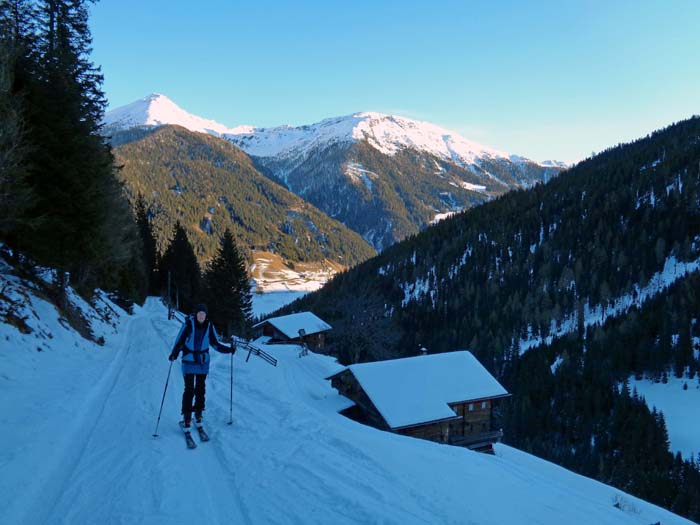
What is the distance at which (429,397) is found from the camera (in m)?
28.8

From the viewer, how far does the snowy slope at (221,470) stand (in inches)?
220

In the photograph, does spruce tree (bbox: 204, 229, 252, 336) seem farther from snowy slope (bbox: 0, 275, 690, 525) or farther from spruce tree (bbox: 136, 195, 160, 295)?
snowy slope (bbox: 0, 275, 690, 525)

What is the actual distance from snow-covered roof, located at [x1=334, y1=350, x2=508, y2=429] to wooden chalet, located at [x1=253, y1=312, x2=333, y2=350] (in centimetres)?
3211

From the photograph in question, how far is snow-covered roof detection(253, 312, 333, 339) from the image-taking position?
6291 cm

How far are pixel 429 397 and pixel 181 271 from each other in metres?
50.0

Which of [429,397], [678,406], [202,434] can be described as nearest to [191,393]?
[202,434]

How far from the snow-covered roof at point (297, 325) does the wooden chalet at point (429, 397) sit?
98.4 ft

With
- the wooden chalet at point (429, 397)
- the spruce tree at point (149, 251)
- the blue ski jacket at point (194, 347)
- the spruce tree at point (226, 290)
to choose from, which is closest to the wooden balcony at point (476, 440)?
the wooden chalet at point (429, 397)

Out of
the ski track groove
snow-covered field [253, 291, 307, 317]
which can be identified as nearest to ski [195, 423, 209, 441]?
the ski track groove

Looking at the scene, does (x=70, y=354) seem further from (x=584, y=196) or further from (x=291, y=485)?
(x=584, y=196)

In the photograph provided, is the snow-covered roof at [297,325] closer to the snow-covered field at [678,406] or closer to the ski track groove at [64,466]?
the ski track groove at [64,466]

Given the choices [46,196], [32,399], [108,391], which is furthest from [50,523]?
[46,196]

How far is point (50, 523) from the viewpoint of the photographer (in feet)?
16.8

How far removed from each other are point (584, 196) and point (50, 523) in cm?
16313
